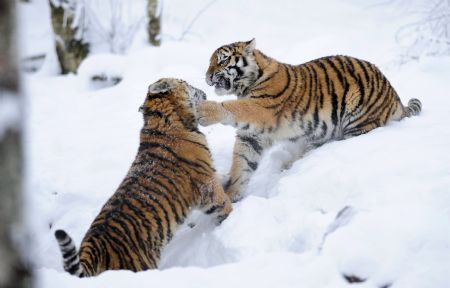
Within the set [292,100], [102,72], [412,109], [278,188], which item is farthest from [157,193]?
[102,72]

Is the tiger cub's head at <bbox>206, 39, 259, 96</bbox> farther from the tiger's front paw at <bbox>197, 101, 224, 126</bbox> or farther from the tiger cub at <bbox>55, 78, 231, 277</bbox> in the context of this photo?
the tiger's front paw at <bbox>197, 101, 224, 126</bbox>

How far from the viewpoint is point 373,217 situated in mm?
2646

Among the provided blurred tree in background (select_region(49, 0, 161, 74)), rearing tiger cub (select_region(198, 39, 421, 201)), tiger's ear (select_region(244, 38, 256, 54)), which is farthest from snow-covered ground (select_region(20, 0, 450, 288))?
tiger's ear (select_region(244, 38, 256, 54))

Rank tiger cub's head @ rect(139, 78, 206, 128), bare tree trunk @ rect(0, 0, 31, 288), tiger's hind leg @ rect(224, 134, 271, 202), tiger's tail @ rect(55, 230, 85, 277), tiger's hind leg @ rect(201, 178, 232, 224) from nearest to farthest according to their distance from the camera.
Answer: bare tree trunk @ rect(0, 0, 31, 288) → tiger's tail @ rect(55, 230, 85, 277) → tiger's hind leg @ rect(201, 178, 232, 224) → tiger cub's head @ rect(139, 78, 206, 128) → tiger's hind leg @ rect(224, 134, 271, 202)

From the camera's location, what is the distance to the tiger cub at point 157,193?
2887 mm

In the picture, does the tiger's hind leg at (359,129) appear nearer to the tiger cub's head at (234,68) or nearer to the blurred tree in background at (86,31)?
the tiger cub's head at (234,68)

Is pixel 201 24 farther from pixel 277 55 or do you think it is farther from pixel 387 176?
pixel 387 176

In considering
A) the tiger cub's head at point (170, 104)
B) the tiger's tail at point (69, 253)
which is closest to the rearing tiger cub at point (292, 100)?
the tiger cub's head at point (170, 104)

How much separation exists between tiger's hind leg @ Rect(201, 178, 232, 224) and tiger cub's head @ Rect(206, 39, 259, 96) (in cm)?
93

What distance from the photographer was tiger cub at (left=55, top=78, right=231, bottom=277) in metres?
2.89

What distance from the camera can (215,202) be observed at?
3.59m

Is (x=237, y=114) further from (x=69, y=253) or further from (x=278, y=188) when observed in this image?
(x=69, y=253)

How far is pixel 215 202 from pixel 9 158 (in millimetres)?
2831

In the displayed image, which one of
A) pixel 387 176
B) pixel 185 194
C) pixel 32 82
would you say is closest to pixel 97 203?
pixel 185 194
